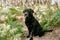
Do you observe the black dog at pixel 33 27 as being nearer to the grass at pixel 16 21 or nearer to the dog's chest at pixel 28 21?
the dog's chest at pixel 28 21

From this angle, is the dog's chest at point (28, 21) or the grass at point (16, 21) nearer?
the dog's chest at point (28, 21)

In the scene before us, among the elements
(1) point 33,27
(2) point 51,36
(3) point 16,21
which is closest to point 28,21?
(1) point 33,27

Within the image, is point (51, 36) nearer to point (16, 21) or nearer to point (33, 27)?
point (33, 27)

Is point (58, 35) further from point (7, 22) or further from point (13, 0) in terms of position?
point (13, 0)

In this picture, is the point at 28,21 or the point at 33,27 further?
the point at 33,27

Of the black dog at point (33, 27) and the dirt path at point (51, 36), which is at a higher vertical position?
the black dog at point (33, 27)

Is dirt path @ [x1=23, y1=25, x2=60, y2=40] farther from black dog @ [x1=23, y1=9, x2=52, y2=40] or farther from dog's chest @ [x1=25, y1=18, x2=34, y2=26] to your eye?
dog's chest @ [x1=25, y1=18, x2=34, y2=26]

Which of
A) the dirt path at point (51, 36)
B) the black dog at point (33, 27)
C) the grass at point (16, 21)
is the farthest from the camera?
the grass at point (16, 21)

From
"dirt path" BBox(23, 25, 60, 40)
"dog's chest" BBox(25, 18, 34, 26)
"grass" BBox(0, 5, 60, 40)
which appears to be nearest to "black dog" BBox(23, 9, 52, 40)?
"dog's chest" BBox(25, 18, 34, 26)

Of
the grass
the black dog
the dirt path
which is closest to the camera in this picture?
the dirt path

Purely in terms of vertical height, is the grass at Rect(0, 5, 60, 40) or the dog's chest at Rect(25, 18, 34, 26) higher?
the dog's chest at Rect(25, 18, 34, 26)

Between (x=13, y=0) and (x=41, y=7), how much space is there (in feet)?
5.67

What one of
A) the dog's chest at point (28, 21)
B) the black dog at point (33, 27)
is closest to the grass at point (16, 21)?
the black dog at point (33, 27)

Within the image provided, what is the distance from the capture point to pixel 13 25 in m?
6.48
